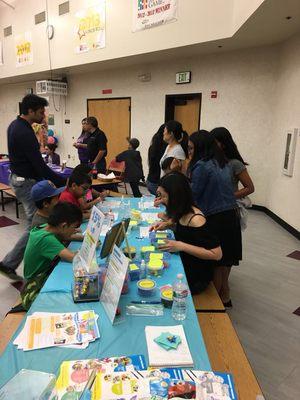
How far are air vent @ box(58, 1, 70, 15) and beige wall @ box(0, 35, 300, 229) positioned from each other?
2.19 metres

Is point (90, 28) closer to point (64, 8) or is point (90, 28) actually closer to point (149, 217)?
point (64, 8)

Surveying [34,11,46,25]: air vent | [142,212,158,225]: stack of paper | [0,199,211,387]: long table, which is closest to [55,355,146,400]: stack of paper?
[0,199,211,387]: long table

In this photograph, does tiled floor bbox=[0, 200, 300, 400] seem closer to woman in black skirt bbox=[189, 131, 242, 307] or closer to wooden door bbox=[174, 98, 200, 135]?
woman in black skirt bbox=[189, 131, 242, 307]

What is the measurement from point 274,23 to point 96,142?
295 centimetres

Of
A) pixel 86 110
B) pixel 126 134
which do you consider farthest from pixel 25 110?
pixel 86 110

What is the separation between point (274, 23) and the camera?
12.8ft

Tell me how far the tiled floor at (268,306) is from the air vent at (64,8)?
18.3ft

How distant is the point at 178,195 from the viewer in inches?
71.1

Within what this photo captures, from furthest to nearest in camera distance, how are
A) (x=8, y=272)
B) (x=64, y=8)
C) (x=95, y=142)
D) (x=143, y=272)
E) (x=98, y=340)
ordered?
(x=64, y=8)
(x=95, y=142)
(x=8, y=272)
(x=143, y=272)
(x=98, y=340)

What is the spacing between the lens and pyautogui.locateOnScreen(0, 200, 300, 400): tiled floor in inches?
74.4

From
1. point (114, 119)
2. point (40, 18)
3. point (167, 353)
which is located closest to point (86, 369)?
point (167, 353)

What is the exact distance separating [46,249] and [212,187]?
4.04 feet

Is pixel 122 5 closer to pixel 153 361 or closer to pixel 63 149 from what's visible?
pixel 63 149

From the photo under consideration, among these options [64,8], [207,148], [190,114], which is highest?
[64,8]
